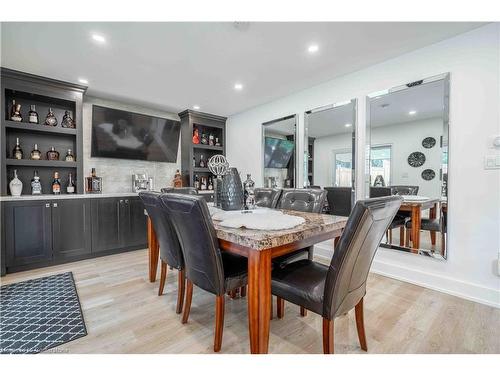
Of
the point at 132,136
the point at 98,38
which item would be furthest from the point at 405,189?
the point at 132,136

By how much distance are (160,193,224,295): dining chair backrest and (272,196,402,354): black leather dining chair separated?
0.36 metres

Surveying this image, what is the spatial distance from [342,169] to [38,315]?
133 inches

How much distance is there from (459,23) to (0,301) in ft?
15.1

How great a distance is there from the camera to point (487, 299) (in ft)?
6.57

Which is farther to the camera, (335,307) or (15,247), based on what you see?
(15,247)

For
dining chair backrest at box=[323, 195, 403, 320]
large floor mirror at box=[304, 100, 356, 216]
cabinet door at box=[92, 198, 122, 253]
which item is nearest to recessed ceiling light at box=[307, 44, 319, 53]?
large floor mirror at box=[304, 100, 356, 216]

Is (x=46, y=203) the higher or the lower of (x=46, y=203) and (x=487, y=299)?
the higher

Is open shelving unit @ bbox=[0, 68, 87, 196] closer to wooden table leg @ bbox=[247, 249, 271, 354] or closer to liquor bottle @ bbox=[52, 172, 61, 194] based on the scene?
liquor bottle @ bbox=[52, 172, 61, 194]

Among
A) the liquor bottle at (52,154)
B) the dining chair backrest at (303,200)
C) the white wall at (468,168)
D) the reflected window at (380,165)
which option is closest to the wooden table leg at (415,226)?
the white wall at (468,168)

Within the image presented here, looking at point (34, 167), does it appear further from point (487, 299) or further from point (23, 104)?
point (487, 299)

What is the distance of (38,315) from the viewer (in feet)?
5.94

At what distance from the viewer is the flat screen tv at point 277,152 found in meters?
3.80

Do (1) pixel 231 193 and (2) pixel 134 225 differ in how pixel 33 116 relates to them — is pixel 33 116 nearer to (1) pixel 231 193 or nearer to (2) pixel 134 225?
(2) pixel 134 225
